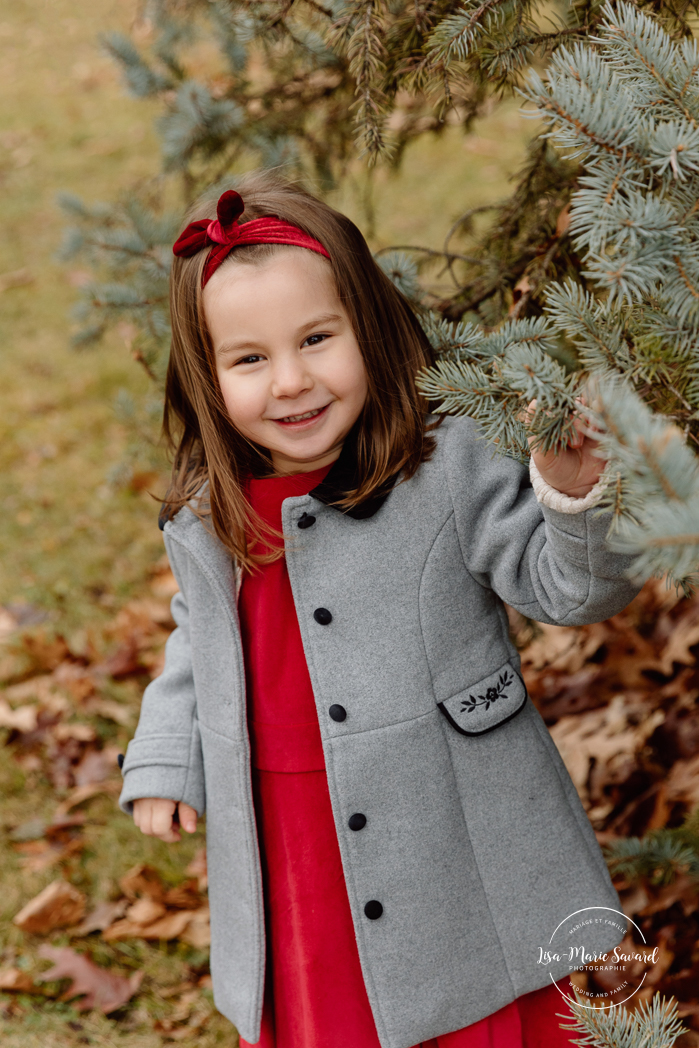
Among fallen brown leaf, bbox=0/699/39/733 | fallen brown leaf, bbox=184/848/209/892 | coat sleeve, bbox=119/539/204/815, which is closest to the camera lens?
coat sleeve, bbox=119/539/204/815

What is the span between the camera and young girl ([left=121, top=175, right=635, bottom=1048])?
5.01 ft

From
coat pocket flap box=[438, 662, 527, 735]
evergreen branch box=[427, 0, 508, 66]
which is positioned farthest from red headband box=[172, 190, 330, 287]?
coat pocket flap box=[438, 662, 527, 735]

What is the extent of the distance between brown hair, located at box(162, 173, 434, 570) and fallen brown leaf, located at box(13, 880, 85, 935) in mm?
1455

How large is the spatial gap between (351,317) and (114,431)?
338cm

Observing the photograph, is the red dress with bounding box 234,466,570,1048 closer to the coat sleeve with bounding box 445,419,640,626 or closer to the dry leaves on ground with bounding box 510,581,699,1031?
the coat sleeve with bounding box 445,419,640,626

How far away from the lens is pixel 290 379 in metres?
1.47

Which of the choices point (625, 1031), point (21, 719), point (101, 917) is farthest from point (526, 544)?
point (21, 719)

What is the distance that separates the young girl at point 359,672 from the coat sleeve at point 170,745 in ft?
0.39

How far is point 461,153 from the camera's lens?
20.5 feet

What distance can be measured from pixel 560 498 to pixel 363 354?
21.3 inches

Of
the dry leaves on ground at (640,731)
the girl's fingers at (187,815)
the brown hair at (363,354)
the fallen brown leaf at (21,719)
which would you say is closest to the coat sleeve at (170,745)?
the girl's fingers at (187,815)

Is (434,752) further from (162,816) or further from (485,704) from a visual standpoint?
(162,816)

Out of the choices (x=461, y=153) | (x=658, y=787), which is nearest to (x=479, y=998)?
(x=658, y=787)

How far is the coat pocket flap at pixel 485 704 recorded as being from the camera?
1.56 metres
